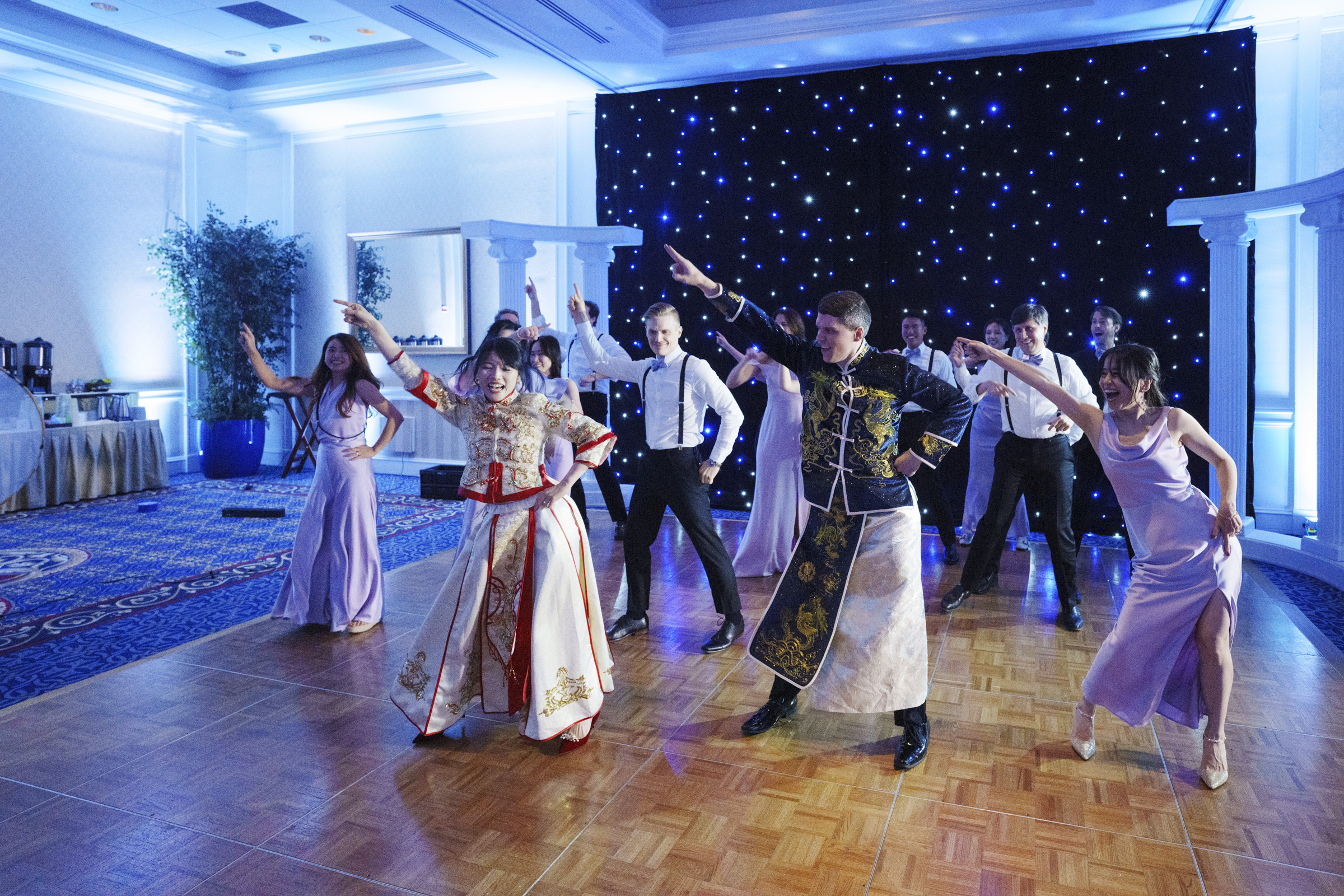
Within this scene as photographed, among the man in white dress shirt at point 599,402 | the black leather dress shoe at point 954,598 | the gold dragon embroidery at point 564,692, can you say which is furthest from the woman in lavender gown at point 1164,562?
the man in white dress shirt at point 599,402

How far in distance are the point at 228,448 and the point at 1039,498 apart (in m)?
8.13

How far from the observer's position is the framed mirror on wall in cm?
973

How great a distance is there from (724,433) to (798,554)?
1363 millimetres

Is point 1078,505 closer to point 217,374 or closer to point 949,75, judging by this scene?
point 949,75

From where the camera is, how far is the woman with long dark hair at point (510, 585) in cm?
321

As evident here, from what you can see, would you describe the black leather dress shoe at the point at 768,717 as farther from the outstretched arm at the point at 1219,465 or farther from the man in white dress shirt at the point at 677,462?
the outstretched arm at the point at 1219,465

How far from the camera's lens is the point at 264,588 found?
550cm

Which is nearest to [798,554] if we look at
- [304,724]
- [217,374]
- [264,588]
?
[304,724]

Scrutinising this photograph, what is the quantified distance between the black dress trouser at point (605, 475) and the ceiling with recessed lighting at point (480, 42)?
2.72 m

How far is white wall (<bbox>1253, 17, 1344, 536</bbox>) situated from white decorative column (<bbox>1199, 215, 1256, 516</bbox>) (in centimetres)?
66

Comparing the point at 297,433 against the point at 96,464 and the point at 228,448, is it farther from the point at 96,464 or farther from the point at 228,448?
the point at 96,464

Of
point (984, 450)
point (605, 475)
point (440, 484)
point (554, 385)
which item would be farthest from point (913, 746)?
point (440, 484)

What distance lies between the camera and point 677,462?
4336mm

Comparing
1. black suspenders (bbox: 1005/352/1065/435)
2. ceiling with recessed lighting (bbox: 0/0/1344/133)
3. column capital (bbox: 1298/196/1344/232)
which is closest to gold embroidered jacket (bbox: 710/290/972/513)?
black suspenders (bbox: 1005/352/1065/435)
